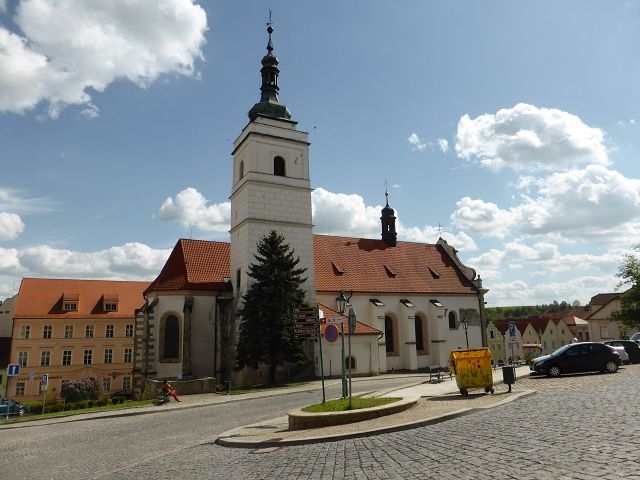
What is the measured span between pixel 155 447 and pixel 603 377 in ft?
50.5

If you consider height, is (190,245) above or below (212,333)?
above

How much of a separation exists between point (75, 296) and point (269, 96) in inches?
1141

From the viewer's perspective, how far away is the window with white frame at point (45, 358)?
4422cm

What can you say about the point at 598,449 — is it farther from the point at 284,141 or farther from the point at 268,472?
the point at 284,141

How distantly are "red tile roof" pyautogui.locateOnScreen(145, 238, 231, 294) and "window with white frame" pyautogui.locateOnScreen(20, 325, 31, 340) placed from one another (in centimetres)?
2000

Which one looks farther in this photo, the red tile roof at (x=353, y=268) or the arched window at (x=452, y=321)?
the arched window at (x=452, y=321)

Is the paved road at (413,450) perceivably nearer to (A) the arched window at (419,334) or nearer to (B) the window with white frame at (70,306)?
(A) the arched window at (419,334)

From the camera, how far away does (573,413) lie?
10.2 m

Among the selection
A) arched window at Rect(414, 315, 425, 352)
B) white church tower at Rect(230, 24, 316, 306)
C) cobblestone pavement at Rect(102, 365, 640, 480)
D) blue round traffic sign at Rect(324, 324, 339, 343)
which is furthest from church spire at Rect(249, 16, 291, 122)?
cobblestone pavement at Rect(102, 365, 640, 480)

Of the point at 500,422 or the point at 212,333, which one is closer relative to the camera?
the point at 500,422

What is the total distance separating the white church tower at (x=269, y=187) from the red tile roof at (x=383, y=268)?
3834mm

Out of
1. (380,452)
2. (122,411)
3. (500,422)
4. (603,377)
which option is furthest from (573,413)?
(122,411)

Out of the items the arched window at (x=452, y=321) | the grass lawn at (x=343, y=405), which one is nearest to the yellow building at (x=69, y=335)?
the arched window at (x=452, y=321)

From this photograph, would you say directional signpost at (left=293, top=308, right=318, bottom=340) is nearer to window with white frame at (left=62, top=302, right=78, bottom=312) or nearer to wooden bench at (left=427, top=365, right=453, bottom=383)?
wooden bench at (left=427, top=365, right=453, bottom=383)
